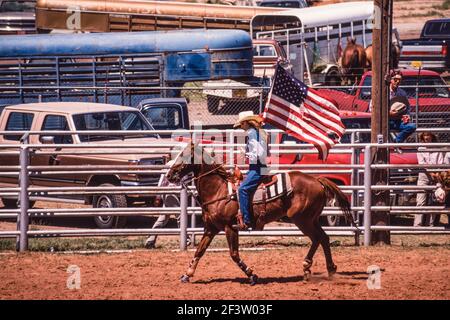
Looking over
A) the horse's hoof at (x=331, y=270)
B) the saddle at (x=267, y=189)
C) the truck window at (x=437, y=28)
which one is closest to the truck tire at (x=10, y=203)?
the saddle at (x=267, y=189)

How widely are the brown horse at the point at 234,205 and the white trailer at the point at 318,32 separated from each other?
16724mm

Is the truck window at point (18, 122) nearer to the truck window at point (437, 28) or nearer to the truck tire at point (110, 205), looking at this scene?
the truck tire at point (110, 205)

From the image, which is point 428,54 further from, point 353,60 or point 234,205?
point 234,205

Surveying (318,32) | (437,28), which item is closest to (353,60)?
(318,32)

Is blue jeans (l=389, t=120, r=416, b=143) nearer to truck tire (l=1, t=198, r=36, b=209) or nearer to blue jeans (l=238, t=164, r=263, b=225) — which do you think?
blue jeans (l=238, t=164, r=263, b=225)

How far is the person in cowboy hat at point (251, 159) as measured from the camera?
11.4m

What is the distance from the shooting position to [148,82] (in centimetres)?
2348

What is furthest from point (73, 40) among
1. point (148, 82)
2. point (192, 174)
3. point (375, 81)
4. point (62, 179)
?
point (192, 174)

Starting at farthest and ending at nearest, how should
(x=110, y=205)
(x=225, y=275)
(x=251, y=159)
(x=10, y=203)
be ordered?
(x=10, y=203) < (x=110, y=205) < (x=225, y=275) < (x=251, y=159)

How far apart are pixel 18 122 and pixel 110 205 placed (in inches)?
121

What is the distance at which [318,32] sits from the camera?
2967 centimetres

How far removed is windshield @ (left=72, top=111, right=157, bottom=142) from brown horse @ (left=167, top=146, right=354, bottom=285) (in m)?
5.65

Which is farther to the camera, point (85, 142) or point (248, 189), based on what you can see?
point (85, 142)

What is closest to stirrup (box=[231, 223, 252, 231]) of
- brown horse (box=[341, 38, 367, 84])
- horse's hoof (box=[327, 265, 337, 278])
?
horse's hoof (box=[327, 265, 337, 278])
